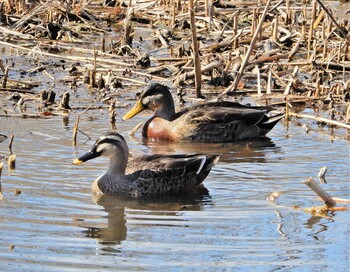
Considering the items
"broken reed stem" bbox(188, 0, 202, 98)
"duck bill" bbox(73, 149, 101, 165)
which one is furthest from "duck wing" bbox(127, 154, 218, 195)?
"broken reed stem" bbox(188, 0, 202, 98)

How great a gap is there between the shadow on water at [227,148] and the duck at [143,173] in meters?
1.58

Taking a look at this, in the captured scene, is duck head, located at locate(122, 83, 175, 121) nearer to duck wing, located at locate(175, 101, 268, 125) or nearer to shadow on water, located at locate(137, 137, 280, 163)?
duck wing, located at locate(175, 101, 268, 125)

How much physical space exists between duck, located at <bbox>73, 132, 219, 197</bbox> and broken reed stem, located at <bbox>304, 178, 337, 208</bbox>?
151 centimetres

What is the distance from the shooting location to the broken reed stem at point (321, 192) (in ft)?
29.9

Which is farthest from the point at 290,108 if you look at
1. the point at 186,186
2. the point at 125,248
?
the point at 125,248

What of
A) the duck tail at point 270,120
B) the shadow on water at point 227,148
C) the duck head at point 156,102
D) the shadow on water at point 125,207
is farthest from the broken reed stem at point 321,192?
the duck head at point 156,102

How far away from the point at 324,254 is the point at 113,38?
33.4 ft

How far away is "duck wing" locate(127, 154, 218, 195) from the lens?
33.5 ft

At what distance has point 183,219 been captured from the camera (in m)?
9.16

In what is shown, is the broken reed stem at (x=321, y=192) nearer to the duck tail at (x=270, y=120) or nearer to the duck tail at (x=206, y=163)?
the duck tail at (x=206, y=163)

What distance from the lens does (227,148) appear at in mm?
12875

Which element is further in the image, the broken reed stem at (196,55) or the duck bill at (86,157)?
the broken reed stem at (196,55)

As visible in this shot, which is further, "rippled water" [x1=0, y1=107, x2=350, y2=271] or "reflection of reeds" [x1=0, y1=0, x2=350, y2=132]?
"reflection of reeds" [x1=0, y1=0, x2=350, y2=132]

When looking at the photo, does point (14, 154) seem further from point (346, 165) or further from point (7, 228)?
point (346, 165)
